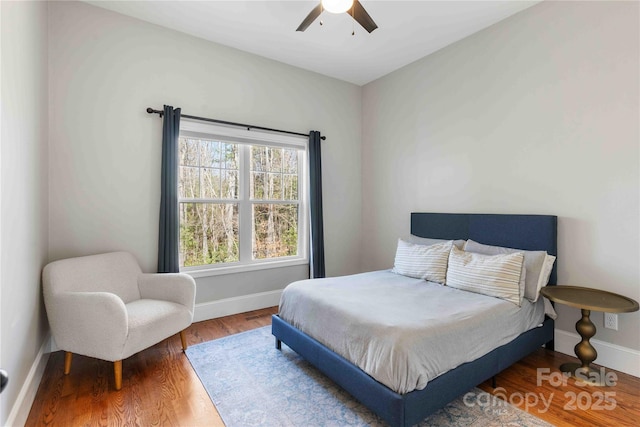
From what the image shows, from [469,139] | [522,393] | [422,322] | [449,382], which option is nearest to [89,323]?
[422,322]

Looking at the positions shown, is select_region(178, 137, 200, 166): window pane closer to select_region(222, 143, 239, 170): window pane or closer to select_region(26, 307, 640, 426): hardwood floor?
select_region(222, 143, 239, 170): window pane

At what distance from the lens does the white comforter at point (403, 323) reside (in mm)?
1639

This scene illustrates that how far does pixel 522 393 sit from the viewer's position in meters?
2.04

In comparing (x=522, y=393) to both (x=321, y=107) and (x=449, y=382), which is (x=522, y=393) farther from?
(x=321, y=107)

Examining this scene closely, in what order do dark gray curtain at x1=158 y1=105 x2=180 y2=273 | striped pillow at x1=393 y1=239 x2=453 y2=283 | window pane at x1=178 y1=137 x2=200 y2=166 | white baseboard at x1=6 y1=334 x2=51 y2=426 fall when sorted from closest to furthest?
white baseboard at x1=6 y1=334 x2=51 y2=426 → striped pillow at x1=393 y1=239 x2=453 y2=283 → dark gray curtain at x1=158 y1=105 x2=180 y2=273 → window pane at x1=178 y1=137 x2=200 y2=166

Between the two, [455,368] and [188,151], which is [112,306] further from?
[455,368]

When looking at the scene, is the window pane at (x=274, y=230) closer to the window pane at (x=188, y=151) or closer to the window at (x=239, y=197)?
the window at (x=239, y=197)

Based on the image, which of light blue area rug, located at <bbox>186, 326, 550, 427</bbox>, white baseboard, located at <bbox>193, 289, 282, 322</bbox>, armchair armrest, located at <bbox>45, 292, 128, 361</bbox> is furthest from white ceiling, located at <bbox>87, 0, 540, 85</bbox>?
light blue area rug, located at <bbox>186, 326, 550, 427</bbox>

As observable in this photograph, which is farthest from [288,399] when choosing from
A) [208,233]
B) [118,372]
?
[208,233]

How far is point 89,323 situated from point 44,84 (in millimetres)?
1902

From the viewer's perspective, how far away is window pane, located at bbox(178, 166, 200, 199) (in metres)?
3.28

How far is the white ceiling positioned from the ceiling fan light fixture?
2.36 ft

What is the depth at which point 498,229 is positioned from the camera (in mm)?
2881

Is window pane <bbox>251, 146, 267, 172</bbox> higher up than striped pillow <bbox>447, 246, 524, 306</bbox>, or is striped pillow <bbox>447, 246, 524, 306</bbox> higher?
window pane <bbox>251, 146, 267, 172</bbox>
